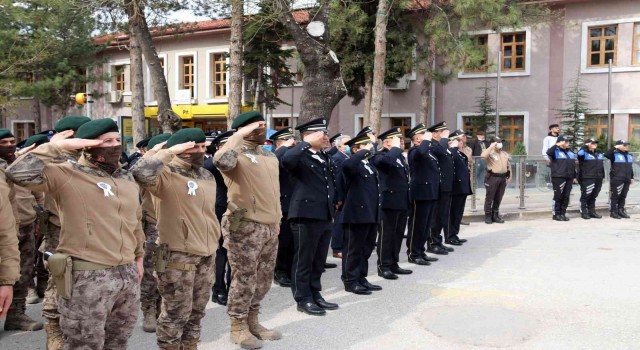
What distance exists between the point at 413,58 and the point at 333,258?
13.3 metres

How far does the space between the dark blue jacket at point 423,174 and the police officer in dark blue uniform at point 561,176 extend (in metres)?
5.75

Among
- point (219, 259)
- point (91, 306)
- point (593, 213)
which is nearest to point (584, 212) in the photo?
point (593, 213)

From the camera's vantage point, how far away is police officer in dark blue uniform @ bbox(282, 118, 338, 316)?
587cm

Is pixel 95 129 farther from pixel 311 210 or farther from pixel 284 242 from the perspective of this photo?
pixel 284 242

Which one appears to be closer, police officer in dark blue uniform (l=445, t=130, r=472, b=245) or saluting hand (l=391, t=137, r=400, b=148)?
saluting hand (l=391, t=137, r=400, b=148)

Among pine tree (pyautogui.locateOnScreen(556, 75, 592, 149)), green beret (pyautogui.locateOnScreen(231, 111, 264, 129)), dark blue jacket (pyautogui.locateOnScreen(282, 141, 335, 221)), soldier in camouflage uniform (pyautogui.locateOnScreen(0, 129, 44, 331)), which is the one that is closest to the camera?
green beret (pyautogui.locateOnScreen(231, 111, 264, 129))

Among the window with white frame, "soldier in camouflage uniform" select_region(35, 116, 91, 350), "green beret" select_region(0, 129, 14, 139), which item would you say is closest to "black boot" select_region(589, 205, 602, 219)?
"soldier in camouflage uniform" select_region(35, 116, 91, 350)

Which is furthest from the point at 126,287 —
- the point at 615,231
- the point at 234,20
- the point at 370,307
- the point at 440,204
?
the point at 615,231

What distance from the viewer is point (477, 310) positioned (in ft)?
19.5

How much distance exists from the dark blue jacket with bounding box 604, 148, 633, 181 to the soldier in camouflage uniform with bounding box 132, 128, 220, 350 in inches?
468

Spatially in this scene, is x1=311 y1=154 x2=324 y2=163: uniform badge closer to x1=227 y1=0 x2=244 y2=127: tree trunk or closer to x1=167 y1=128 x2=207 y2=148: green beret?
x1=167 y1=128 x2=207 y2=148: green beret

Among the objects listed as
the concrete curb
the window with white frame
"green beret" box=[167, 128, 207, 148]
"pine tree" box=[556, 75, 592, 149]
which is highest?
the window with white frame

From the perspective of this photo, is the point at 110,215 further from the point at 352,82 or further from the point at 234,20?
the point at 352,82

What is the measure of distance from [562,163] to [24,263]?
11.1 meters
